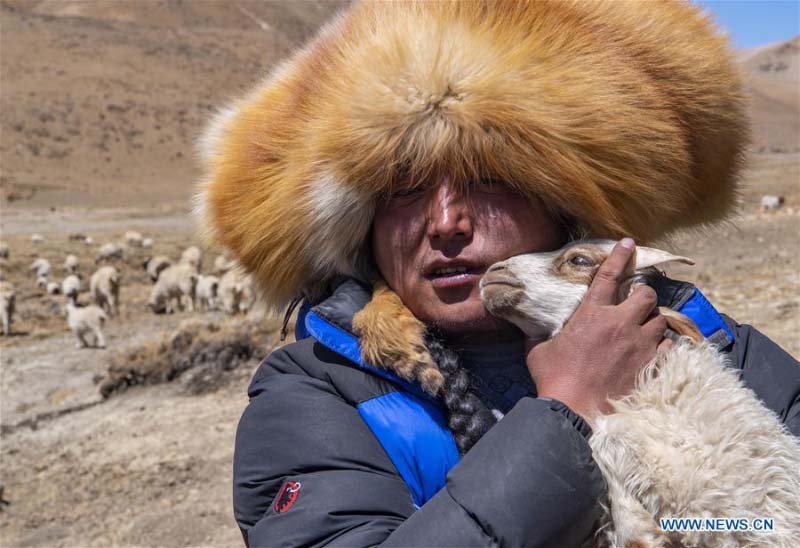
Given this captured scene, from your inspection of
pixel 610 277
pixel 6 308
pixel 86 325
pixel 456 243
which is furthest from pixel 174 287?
pixel 610 277

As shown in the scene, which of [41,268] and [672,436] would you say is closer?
[672,436]

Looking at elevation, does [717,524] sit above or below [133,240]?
above

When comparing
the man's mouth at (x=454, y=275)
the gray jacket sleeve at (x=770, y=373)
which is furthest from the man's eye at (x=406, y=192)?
the gray jacket sleeve at (x=770, y=373)

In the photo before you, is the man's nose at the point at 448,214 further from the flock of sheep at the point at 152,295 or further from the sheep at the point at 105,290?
the sheep at the point at 105,290

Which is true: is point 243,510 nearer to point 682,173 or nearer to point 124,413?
point 682,173

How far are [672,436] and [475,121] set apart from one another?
2.64 ft

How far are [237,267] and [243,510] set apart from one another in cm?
76

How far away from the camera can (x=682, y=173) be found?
2.12 m

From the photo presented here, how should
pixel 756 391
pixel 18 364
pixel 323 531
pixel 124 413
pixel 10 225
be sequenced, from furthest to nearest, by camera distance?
1. pixel 10 225
2. pixel 18 364
3. pixel 124 413
4. pixel 756 391
5. pixel 323 531

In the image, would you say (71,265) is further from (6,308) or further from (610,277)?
(610,277)

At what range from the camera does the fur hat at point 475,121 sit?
1903mm

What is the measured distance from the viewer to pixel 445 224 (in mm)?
1892

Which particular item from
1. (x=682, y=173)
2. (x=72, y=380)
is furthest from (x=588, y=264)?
(x=72, y=380)

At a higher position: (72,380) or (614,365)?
(614,365)
